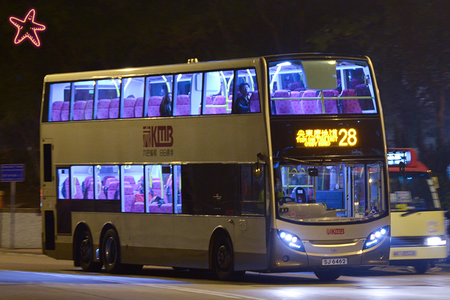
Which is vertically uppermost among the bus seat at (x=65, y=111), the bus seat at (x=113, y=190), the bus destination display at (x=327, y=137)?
the bus seat at (x=65, y=111)

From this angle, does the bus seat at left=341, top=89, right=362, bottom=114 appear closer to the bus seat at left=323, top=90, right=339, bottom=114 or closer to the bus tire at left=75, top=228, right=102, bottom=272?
the bus seat at left=323, top=90, right=339, bottom=114

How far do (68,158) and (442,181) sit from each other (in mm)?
10241

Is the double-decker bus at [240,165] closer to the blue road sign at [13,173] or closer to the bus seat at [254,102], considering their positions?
the bus seat at [254,102]

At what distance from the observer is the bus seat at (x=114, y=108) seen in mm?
18969

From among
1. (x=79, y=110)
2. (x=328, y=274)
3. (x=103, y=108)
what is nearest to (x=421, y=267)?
(x=328, y=274)

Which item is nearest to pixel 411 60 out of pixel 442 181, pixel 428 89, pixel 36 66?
pixel 428 89

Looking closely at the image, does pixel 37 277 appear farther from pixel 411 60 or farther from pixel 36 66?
pixel 36 66

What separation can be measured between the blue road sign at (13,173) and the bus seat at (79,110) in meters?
8.33

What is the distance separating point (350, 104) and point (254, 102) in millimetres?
1794

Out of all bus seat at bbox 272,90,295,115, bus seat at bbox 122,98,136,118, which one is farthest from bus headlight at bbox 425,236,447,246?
bus seat at bbox 122,98,136,118

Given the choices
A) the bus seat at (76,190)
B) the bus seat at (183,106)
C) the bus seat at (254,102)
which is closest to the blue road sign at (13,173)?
the bus seat at (76,190)

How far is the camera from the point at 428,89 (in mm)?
24797

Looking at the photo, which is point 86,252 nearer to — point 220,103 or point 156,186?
point 156,186

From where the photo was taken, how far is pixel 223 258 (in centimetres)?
1642
